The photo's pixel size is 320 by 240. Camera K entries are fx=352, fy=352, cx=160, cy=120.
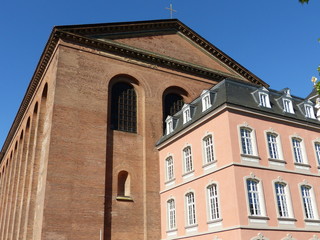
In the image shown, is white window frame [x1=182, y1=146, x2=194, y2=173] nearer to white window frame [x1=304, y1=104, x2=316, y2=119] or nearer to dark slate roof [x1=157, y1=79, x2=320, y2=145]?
dark slate roof [x1=157, y1=79, x2=320, y2=145]

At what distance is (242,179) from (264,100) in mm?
5842

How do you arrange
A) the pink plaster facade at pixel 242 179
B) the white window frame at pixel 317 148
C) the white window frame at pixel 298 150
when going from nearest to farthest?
the pink plaster facade at pixel 242 179 → the white window frame at pixel 298 150 → the white window frame at pixel 317 148

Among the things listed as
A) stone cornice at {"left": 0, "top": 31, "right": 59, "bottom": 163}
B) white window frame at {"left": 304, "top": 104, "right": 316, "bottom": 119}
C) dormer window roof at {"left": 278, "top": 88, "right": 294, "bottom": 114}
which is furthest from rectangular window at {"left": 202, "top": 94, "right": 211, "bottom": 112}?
stone cornice at {"left": 0, "top": 31, "right": 59, "bottom": 163}

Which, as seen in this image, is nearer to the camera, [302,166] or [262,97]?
[302,166]

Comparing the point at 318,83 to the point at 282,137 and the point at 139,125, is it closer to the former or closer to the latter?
the point at 282,137

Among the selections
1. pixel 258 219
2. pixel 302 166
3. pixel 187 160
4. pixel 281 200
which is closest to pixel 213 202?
pixel 258 219

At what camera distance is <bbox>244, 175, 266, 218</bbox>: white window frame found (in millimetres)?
17281

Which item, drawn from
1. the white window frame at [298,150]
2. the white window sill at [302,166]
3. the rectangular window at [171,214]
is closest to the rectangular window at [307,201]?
the white window sill at [302,166]

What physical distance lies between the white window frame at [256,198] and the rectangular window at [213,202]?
1.82m

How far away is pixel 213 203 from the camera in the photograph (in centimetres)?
1884

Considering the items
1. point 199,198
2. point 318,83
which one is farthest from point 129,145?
point 318,83

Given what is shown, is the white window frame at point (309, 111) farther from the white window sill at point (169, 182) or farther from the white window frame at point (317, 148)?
the white window sill at point (169, 182)

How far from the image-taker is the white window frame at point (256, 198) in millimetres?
17281

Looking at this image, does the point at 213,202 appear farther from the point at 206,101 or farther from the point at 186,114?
the point at 186,114
